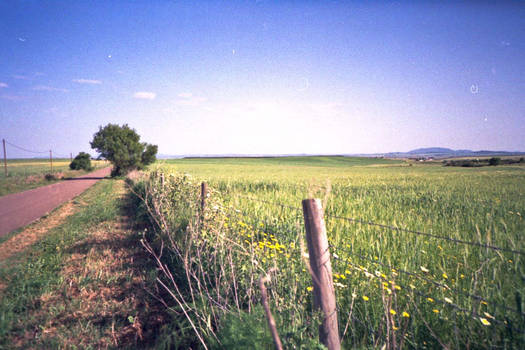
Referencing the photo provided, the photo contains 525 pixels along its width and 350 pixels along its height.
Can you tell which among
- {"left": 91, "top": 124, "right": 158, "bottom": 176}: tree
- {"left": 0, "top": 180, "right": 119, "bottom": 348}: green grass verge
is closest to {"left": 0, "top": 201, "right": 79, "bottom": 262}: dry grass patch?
{"left": 0, "top": 180, "right": 119, "bottom": 348}: green grass verge

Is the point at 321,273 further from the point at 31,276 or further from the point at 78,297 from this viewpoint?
the point at 31,276

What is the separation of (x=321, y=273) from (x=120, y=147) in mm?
31826

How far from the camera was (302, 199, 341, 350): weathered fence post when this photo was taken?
1889 millimetres

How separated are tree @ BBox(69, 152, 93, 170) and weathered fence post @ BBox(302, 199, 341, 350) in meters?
47.7

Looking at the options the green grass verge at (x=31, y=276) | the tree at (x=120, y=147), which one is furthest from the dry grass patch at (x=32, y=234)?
the tree at (x=120, y=147)

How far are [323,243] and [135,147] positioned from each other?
32.0 meters

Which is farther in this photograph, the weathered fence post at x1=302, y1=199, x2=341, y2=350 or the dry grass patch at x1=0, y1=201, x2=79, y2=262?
the dry grass patch at x1=0, y1=201, x2=79, y2=262

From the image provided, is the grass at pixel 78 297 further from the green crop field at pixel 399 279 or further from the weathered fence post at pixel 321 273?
the weathered fence post at pixel 321 273

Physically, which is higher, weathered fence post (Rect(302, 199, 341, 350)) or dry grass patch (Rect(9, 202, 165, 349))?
weathered fence post (Rect(302, 199, 341, 350))

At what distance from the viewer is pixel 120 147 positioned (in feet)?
95.1

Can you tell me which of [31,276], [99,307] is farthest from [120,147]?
[99,307]

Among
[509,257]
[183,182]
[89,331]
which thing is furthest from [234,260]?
[183,182]

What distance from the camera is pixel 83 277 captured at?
423cm

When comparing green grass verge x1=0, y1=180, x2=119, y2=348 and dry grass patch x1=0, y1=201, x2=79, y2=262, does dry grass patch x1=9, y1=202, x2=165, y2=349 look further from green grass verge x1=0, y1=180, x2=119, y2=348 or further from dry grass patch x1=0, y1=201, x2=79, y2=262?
dry grass patch x1=0, y1=201, x2=79, y2=262
